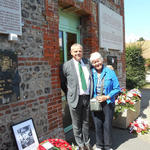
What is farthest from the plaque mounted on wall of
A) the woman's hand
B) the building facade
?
the woman's hand

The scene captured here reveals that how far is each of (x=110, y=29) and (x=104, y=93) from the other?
10.6 ft

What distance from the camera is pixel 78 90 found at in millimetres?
3141

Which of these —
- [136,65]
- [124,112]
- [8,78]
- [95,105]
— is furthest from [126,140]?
[136,65]

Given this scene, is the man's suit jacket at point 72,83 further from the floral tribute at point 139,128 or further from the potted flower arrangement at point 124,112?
the floral tribute at point 139,128

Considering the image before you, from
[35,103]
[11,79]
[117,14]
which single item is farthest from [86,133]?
[117,14]

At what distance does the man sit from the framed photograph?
750 millimetres

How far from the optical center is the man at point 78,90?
10.3 feet

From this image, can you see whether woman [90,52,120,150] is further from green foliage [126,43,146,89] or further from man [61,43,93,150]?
green foliage [126,43,146,89]

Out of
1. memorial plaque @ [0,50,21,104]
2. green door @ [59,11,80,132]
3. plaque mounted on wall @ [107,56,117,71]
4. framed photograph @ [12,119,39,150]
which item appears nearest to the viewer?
memorial plaque @ [0,50,21,104]

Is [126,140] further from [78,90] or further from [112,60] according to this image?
[112,60]

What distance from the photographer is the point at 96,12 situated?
504cm

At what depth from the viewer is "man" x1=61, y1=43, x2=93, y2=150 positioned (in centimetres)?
315

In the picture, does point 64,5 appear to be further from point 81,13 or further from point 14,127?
point 14,127

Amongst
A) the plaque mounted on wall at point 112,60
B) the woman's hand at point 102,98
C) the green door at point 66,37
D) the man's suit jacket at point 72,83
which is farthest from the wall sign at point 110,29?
the woman's hand at point 102,98
